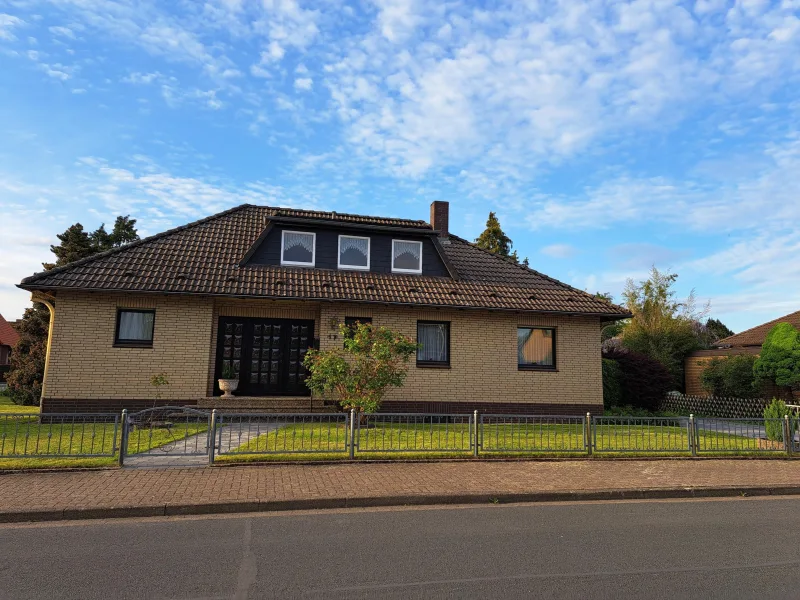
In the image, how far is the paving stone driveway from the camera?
704 cm

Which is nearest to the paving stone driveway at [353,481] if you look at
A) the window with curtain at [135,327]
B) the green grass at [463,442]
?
the green grass at [463,442]

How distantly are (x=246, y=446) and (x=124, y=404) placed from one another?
5.68 meters

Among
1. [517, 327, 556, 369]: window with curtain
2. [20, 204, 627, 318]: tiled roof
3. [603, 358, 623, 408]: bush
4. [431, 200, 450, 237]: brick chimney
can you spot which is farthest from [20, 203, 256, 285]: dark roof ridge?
[603, 358, 623, 408]: bush

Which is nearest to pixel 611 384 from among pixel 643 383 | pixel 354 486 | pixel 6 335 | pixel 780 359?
pixel 643 383

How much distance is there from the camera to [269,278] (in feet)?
51.0

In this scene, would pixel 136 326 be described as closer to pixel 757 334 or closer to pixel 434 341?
pixel 434 341

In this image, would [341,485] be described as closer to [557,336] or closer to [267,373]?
[267,373]

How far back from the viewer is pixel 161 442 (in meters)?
10.7

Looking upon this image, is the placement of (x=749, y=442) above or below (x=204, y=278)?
below

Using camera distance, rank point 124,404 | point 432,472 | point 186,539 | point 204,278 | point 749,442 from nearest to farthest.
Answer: point 186,539
point 432,472
point 749,442
point 124,404
point 204,278

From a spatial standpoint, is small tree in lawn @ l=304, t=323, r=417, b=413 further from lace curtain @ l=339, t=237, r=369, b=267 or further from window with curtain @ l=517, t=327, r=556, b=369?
window with curtain @ l=517, t=327, r=556, b=369

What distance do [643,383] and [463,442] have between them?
464 inches

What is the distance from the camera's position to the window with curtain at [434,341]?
53.3 feet

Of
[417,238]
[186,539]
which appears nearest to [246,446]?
[186,539]
